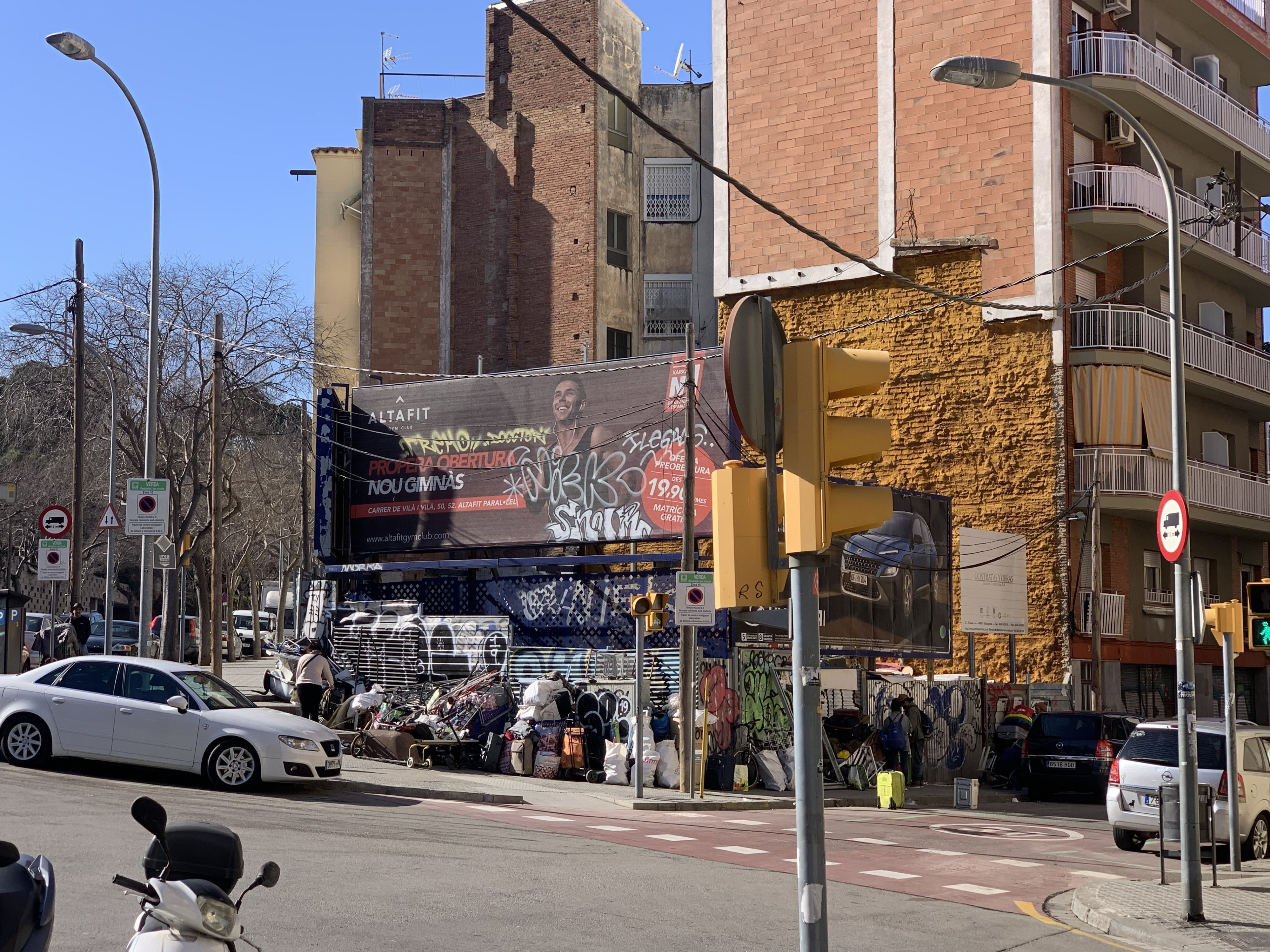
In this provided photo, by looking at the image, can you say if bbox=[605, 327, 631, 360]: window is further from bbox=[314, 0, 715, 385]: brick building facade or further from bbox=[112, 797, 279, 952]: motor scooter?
bbox=[112, 797, 279, 952]: motor scooter

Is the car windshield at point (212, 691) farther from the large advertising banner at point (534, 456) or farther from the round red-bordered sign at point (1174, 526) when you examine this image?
the large advertising banner at point (534, 456)

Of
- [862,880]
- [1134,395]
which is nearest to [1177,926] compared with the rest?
[862,880]

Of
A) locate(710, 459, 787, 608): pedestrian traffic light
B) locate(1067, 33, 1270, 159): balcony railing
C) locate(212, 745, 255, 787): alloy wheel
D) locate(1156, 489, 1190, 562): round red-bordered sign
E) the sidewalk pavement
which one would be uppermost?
locate(1067, 33, 1270, 159): balcony railing

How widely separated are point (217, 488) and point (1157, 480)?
20.6 metres

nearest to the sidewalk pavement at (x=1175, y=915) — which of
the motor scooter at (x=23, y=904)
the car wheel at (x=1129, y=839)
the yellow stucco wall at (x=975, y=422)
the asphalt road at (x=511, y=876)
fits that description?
the asphalt road at (x=511, y=876)

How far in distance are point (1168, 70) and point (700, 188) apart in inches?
670

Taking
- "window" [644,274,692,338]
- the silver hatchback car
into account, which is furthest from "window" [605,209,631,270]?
the silver hatchback car

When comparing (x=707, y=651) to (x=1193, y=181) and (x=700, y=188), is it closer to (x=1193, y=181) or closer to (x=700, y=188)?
(x=1193, y=181)

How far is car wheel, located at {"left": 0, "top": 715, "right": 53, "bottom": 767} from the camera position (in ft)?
56.2

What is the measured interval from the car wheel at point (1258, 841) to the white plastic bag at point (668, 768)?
357 inches

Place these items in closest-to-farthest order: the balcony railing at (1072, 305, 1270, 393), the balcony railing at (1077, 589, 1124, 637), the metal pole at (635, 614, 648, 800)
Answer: the metal pole at (635, 614, 648, 800) → the balcony railing at (1077, 589, 1124, 637) → the balcony railing at (1072, 305, 1270, 393)

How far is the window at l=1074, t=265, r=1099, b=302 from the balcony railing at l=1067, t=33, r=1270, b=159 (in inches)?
176

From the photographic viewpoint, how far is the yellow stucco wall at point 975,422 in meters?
32.3

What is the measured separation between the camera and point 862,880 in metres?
12.9
